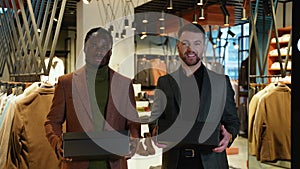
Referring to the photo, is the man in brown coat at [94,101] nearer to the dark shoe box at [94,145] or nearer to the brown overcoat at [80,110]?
the brown overcoat at [80,110]

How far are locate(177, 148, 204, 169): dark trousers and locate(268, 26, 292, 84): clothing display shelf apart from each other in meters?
0.43

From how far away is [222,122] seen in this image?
4.56 ft

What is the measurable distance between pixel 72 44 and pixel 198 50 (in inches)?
335

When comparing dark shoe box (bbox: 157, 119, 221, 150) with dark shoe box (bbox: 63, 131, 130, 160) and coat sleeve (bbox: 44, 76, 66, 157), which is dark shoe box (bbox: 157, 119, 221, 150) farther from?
coat sleeve (bbox: 44, 76, 66, 157)

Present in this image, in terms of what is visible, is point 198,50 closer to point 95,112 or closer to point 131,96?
point 131,96

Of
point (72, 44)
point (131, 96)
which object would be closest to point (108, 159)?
point (131, 96)

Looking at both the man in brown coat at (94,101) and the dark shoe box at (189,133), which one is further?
the man in brown coat at (94,101)

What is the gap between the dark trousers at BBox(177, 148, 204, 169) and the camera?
4.61 feet

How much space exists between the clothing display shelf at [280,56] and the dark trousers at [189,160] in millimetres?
427

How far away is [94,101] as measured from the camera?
4.93 feet

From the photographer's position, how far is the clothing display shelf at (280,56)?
1.17m

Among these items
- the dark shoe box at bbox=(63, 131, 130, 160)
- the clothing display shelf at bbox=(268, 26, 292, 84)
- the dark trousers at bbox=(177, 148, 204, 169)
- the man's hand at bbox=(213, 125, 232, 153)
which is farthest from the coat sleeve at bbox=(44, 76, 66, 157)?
the clothing display shelf at bbox=(268, 26, 292, 84)

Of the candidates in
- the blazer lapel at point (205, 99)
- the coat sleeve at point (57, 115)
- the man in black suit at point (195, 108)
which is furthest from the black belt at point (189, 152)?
the coat sleeve at point (57, 115)

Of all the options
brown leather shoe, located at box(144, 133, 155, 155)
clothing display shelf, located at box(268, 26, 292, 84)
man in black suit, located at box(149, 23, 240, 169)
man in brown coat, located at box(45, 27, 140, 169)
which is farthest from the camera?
brown leather shoe, located at box(144, 133, 155, 155)
